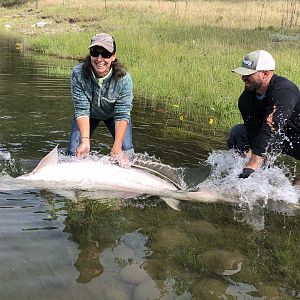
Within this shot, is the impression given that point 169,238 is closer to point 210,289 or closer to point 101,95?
point 210,289

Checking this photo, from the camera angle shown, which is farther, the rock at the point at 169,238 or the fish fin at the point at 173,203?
the fish fin at the point at 173,203

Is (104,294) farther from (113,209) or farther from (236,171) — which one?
(236,171)

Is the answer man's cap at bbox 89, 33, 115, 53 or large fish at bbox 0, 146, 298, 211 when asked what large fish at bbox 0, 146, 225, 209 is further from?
man's cap at bbox 89, 33, 115, 53

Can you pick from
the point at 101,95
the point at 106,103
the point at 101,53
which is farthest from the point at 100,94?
the point at 101,53

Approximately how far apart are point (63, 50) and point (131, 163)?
49.2 feet

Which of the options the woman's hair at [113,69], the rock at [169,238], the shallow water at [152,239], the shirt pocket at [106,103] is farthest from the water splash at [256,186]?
the woman's hair at [113,69]

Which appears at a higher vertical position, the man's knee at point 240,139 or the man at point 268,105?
the man at point 268,105

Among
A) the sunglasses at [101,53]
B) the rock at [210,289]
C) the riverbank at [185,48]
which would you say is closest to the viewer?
the rock at [210,289]

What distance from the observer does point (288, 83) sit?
5215mm

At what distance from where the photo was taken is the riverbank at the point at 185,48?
10.6 metres

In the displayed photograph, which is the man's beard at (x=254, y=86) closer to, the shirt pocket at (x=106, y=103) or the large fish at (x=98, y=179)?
the large fish at (x=98, y=179)

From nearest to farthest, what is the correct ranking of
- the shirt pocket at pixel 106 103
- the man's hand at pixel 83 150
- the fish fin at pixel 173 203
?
the fish fin at pixel 173 203 → the man's hand at pixel 83 150 → the shirt pocket at pixel 106 103

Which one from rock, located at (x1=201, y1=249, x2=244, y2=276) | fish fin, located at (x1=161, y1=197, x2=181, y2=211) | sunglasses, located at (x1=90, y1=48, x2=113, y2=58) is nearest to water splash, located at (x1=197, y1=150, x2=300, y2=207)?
fish fin, located at (x1=161, y1=197, x2=181, y2=211)

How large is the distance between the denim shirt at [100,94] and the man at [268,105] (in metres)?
1.41
